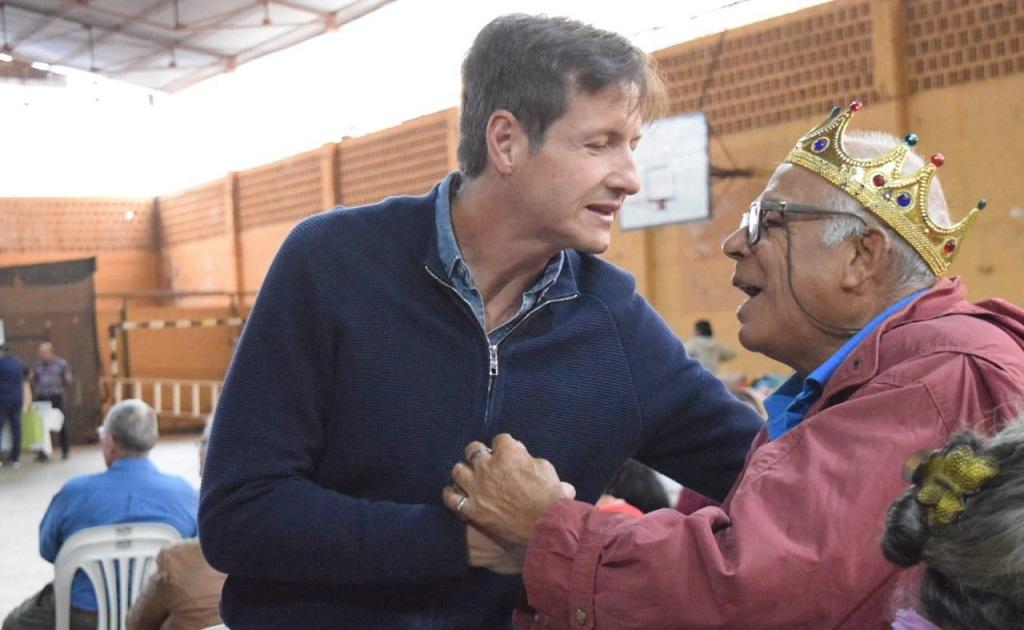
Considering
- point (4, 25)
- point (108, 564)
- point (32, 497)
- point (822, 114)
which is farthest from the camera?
point (4, 25)

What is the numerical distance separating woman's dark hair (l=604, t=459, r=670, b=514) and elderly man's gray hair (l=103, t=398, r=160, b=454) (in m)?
1.74

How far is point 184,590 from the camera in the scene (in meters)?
2.98

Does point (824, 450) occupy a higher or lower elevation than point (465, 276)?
lower

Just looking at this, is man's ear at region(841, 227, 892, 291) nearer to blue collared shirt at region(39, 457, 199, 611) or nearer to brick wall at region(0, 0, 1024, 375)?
blue collared shirt at region(39, 457, 199, 611)

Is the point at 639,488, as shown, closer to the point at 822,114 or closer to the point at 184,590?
the point at 184,590

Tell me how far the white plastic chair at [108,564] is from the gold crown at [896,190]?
280cm

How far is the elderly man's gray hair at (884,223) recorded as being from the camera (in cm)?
160

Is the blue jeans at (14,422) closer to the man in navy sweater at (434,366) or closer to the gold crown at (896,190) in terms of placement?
the man in navy sweater at (434,366)

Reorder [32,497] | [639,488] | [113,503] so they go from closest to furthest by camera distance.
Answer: [113,503]
[639,488]
[32,497]

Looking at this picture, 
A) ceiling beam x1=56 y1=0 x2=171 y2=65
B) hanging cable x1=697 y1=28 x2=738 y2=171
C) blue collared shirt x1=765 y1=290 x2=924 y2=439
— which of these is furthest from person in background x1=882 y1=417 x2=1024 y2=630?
ceiling beam x1=56 y1=0 x2=171 y2=65

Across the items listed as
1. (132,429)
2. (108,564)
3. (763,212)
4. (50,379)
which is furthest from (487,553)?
(50,379)

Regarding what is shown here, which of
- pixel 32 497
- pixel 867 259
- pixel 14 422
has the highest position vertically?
pixel 867 259

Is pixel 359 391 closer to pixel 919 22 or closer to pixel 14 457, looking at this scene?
pixel 919 22

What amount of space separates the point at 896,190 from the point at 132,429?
3230 mm
